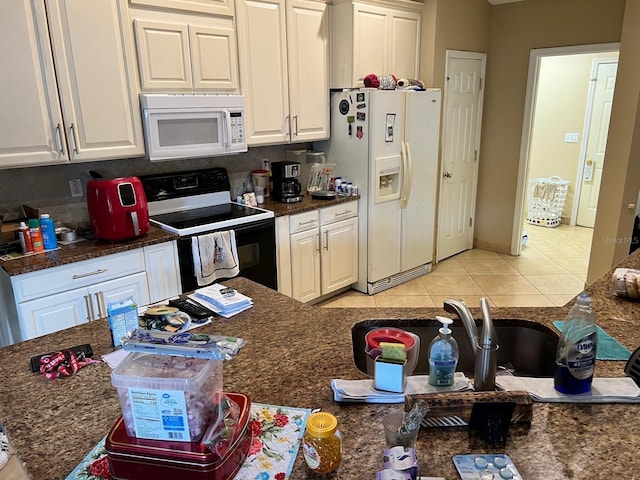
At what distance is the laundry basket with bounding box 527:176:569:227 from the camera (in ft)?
20.9

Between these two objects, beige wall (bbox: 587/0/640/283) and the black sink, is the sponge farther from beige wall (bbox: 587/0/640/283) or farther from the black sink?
beige wall (bbox: 587/0/640/283)

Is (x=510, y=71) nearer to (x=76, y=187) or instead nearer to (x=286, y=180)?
(x=286, y=180)

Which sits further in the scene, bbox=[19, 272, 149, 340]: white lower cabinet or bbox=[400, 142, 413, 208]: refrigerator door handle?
bbox=[400, 142, 413, 208]: refrigerator door handle

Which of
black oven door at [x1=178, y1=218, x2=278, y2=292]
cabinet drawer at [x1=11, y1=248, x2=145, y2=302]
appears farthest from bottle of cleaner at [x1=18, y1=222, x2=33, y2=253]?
black oven door at [x1=178, y1=218, x2=278, y2=292]

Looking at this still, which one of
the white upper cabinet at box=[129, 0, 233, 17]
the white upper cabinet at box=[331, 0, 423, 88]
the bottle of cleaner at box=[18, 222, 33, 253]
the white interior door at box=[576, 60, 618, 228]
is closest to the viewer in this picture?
the bottle of cleaner at box=[18, 222, 33, 253]

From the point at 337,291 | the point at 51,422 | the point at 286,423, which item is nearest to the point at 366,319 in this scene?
the point at 286,423

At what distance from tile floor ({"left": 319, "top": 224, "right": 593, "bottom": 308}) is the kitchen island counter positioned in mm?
2420

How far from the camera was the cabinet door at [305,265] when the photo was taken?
3.68m

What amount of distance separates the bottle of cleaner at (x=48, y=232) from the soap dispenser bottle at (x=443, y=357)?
7.59ft

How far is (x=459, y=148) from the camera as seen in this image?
5062mm

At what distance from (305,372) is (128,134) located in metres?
2.11

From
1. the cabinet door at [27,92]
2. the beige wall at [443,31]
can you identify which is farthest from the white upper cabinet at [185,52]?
the beige wall at [443,31]

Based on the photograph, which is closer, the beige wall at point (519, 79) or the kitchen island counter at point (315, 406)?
the kitchen island counter at point (315, 406)

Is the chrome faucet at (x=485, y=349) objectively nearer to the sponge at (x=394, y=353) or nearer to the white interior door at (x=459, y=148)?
the sponge at (x=394, y=353)
